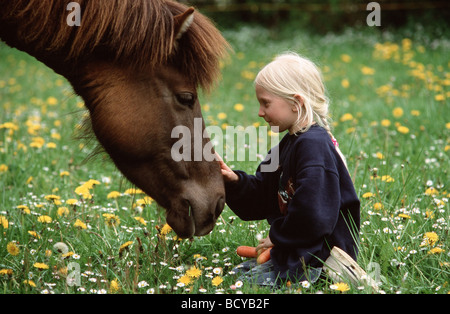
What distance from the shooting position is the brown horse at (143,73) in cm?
223

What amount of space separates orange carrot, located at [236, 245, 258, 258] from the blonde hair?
2.18ft

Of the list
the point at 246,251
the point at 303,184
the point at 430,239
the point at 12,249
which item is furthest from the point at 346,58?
the point at 12,249

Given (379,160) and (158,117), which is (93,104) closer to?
(158,117)

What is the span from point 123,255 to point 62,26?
123 cm

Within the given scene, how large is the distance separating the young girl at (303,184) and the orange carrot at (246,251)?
0.15 ft

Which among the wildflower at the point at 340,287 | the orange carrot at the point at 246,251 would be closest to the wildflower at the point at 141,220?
the orange carrot at the point at 246,251

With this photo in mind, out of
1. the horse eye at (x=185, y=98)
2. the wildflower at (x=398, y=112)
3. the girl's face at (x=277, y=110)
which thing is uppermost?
the horse eye at (x=185, y=98)

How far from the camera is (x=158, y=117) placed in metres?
2.28

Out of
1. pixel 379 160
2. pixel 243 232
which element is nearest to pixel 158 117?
pixel 243 232

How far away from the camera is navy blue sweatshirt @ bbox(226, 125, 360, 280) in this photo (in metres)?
2.20

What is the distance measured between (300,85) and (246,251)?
2.95ft

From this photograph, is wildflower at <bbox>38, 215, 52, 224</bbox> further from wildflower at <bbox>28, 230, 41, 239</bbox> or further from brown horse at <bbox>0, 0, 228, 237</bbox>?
brown horse at <bbox>0, 0, 228, 237</bbox>

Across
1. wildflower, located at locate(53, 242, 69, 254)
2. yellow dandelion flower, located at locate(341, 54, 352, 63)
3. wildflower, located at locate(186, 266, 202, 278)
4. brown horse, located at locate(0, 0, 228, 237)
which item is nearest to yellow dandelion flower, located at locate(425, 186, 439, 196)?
brown horse, located at locate(0, 0, 228, 237)

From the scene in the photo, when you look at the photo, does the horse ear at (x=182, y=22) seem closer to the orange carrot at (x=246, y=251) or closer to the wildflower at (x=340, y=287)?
the orange carrot at (x=246, y=251)
